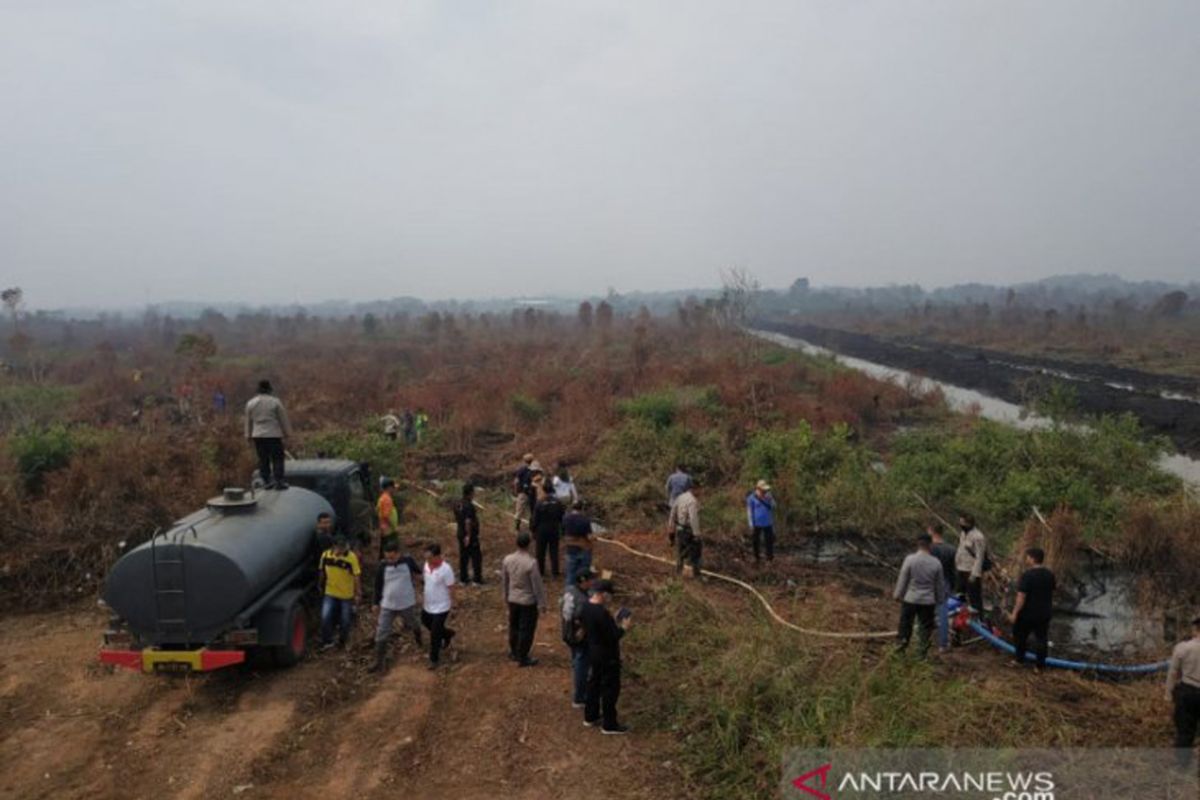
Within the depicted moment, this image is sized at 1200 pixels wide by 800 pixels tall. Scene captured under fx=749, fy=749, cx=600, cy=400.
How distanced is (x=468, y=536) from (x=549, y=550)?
56.9 inches

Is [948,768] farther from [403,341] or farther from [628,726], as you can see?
[403,341]

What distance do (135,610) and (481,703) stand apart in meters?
3.69

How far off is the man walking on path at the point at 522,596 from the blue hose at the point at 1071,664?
4940 mm

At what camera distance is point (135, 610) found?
25.3ft

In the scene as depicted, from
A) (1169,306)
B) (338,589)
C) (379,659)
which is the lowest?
(379,659)

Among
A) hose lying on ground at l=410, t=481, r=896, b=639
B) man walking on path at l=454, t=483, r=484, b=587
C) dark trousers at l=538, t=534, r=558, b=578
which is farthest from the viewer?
dark trousers at l=538, t=534, r=558, b=578

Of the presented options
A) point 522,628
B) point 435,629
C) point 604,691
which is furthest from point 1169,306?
point 435,629

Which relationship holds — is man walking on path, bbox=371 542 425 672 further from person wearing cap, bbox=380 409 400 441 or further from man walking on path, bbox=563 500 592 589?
person wearing cap, bbox=380 409 400 441

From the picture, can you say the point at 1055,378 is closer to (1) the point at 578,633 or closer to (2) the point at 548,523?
(2) the point at 548,523

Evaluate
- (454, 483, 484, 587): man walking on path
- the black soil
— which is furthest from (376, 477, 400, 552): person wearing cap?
the black soil

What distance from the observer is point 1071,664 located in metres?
8.55

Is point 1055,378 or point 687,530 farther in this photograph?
point 1055,378

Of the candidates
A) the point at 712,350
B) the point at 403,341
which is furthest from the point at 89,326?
the point at 712,350

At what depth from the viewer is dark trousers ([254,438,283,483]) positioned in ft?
35.6
